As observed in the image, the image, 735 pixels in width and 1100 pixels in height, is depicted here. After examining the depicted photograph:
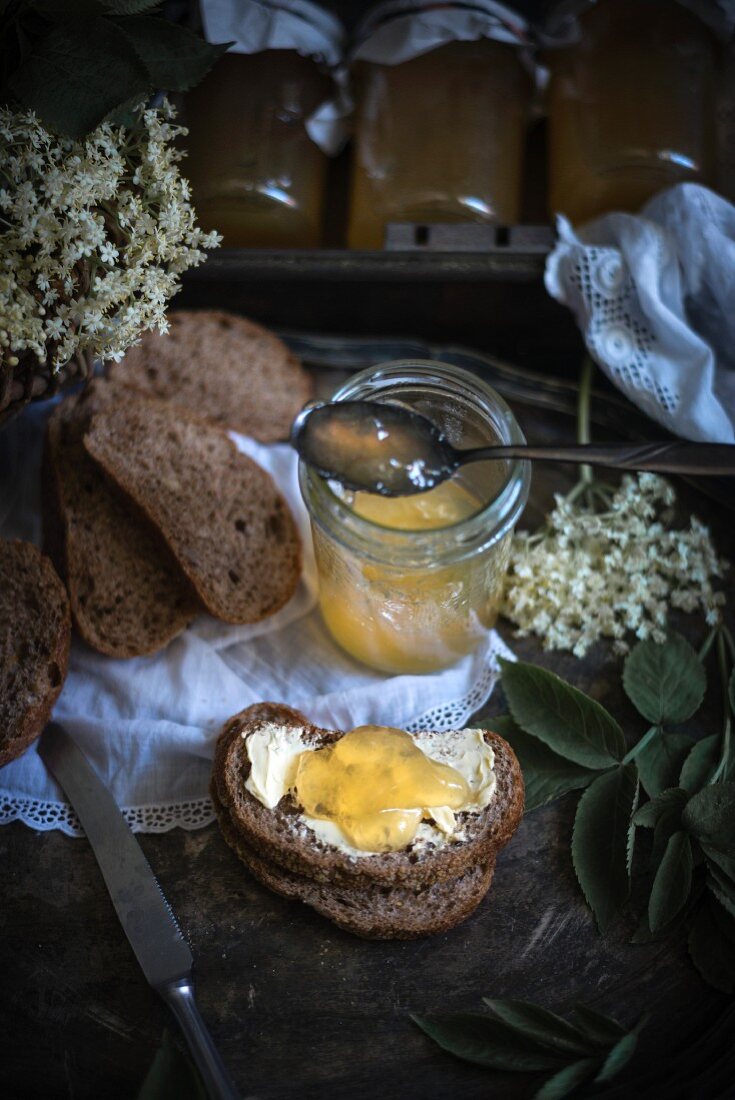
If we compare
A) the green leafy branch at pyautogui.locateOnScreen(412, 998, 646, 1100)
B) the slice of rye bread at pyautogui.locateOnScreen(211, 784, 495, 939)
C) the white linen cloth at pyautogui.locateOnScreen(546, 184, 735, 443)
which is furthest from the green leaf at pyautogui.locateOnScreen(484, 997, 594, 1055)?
the white linen cloth at pyautogui.locateOnScreen(546, 184, 735, 443)

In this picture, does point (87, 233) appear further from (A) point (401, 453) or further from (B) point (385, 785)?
(B) point (385, 785)

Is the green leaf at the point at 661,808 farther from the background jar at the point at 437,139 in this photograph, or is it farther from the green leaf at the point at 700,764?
the background jar at the point at 437,139

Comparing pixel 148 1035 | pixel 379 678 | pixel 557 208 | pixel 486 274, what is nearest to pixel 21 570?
pixel 379 678

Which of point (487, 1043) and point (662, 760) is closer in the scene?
point (487, 1043)

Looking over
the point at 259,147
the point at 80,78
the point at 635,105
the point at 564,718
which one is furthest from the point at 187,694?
the point at 635,105

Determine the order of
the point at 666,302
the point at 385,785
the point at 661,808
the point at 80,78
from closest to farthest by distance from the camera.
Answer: the point at 80,78 < the point at 385,785 < the point at 661,808 < the point at 666,302

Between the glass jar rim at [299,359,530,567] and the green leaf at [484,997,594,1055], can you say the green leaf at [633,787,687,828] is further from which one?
the glass jar rim at [299,359,530,567]

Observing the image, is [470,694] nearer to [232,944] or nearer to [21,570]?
[232,944]
